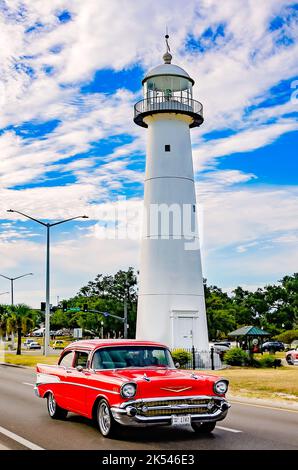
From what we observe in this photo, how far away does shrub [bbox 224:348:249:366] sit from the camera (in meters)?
37.1

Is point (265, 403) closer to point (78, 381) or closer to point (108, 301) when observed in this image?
point (78, 381)

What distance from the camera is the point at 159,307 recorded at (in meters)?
35.9

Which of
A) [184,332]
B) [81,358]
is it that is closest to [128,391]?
[81,358]

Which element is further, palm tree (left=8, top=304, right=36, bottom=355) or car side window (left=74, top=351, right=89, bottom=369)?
palm tree (left=8, top=304, right=36, bottom=355)

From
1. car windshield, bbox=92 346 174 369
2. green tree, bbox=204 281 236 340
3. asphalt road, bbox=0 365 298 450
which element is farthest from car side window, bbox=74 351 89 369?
green tree, bbox=204 281 236 340

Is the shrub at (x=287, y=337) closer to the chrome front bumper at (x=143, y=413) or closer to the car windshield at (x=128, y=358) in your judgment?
the car windshield at (x=128, y=358)

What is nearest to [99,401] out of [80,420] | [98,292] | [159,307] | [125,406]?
[125,406]

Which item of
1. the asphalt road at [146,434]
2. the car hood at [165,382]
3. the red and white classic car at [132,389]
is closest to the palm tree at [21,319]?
the asphalt road at [146,434]

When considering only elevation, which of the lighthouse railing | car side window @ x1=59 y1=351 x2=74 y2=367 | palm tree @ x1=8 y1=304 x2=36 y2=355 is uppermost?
the lighthouse railing

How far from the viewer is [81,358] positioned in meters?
12.5

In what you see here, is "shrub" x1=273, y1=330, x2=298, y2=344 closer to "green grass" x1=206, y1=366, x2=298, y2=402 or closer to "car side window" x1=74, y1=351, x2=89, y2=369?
"green grass" x1=206, y1=366, x2=298, y2=402

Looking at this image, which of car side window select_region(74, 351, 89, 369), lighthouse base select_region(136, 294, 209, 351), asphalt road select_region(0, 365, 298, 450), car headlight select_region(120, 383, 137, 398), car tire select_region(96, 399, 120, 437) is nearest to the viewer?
asphalt road select_region(0, 365, 298, 450)

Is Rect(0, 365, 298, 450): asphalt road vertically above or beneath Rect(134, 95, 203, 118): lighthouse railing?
beneath

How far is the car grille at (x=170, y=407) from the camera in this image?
33.9 ft
